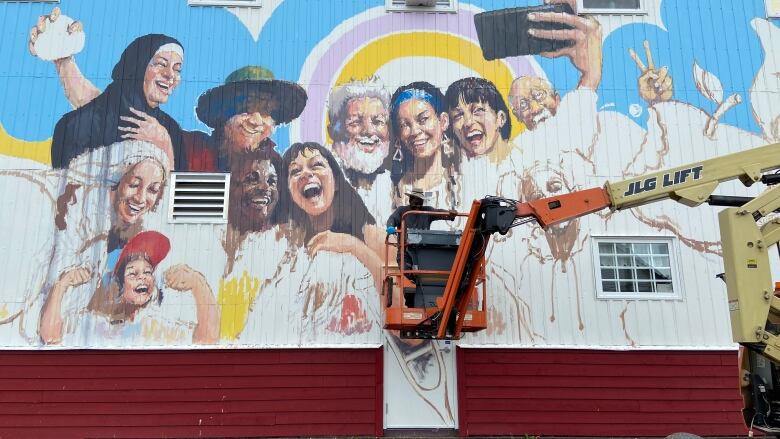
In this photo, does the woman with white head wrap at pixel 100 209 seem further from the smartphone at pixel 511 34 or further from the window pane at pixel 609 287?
the window pane at pixel 609 287

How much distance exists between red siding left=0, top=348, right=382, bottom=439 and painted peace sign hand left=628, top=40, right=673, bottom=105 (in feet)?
21.6

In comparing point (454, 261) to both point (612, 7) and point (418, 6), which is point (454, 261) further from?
point (612, 7)

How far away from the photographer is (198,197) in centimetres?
1103

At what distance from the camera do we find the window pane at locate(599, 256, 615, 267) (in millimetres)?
11070

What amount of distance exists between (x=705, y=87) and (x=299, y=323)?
Answer: 8.19 meters

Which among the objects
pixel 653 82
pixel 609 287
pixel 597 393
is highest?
pixel 653 82

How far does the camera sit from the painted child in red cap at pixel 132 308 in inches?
414

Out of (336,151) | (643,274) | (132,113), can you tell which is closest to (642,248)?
(643,274)

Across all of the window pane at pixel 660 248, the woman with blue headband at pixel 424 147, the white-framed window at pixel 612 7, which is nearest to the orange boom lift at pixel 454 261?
the woman with blue headband at pixel 424 147

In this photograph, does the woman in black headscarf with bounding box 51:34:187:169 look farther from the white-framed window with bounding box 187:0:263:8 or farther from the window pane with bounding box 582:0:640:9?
the window pane with bounding box 582:0:640:9

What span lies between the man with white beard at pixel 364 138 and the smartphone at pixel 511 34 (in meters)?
2.11

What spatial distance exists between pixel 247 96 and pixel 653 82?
281 inches

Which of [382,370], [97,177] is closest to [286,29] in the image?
[97,177]

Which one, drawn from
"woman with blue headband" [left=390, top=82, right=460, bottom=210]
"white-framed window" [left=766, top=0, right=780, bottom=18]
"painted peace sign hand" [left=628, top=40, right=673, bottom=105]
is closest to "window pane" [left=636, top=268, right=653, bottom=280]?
"painted peace sign hand" [left=628, top=40, right=673, bottom=105]
